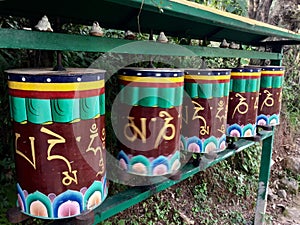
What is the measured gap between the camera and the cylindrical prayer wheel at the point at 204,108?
1449 mm

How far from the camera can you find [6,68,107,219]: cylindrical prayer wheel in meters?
0.86

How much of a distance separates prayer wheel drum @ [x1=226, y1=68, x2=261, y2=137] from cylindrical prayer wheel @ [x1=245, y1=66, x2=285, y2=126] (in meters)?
0.24

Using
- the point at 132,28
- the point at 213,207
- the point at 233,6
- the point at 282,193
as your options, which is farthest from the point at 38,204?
the point at 233,6

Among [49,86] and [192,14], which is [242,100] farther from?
[49,86]

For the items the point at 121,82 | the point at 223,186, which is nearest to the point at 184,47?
the point at 121,82

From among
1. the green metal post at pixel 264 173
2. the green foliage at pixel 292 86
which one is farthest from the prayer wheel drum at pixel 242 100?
the green foliage at pixel 292 86

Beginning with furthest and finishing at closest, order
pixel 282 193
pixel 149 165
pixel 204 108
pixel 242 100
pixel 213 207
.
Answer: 1. pixel 282 193
2. pixel 213 207
3. pixel 242 100
4. pixel 204 108
5. pixel 149 165

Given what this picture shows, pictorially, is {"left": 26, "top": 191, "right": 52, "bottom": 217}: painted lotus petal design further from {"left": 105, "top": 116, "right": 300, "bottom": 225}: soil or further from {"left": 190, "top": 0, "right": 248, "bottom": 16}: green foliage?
{"left": 190, "top": 0, "right": 248, "bottom": 16}: green foliage

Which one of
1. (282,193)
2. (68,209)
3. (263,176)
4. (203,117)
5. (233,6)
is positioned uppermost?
(233,6)

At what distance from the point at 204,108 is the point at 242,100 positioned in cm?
45

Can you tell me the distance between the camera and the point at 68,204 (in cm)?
93

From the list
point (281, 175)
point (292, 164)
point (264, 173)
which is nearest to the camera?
point (264, 173)

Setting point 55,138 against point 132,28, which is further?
point 132,28

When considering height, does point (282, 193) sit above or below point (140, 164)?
below
